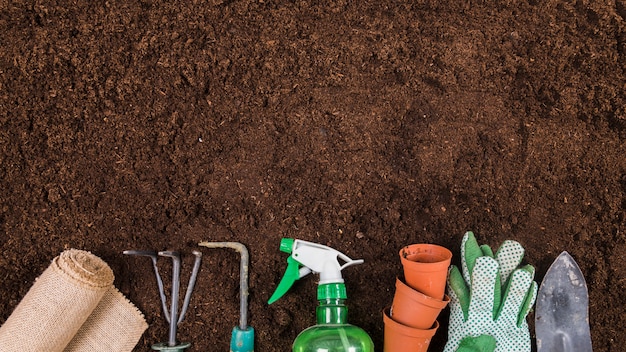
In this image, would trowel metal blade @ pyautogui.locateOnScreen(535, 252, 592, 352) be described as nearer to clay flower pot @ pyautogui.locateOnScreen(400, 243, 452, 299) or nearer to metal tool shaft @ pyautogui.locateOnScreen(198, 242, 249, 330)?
clay flower pot @ pyautogui.locateOnScreen(400, 243, 452, 299)

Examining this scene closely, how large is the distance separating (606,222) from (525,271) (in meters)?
0.33

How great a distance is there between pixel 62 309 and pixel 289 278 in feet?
1.94

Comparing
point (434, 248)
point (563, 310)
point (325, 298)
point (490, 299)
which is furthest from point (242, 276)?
point (563, 310)

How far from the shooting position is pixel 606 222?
1652mm

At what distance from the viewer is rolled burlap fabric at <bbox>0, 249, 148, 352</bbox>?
144cm

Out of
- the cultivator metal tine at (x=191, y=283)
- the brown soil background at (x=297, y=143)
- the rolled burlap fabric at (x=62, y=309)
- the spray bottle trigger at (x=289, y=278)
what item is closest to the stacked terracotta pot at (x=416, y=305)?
the brown soil background at (x=297, y=143)

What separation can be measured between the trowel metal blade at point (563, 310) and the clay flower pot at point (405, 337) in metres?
0.35

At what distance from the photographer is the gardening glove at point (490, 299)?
60.0 inches

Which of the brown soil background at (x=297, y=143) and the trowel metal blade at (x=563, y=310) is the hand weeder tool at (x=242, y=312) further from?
the trowel metal blade at (x=563, y=310)

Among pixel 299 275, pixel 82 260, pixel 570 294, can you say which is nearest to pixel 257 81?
pixel 299 275

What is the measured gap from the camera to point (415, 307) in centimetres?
147

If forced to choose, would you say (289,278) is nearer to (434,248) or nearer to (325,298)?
(325,298)

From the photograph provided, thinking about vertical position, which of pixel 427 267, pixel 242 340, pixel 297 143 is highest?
pixel 297 143

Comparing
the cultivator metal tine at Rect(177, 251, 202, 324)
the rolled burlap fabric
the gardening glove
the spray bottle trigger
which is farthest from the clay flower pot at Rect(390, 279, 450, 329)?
the rolled burlap fabric
